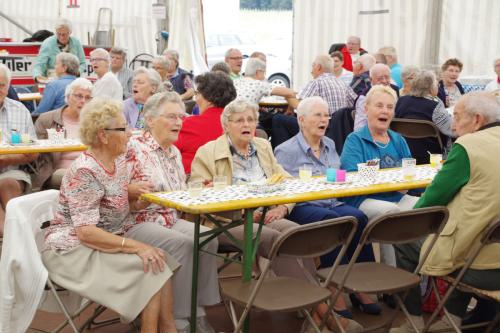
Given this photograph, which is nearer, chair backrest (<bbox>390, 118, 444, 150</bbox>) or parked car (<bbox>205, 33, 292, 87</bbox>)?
chair backrest (<bbox>390, 118, 444, 150</bbox>)

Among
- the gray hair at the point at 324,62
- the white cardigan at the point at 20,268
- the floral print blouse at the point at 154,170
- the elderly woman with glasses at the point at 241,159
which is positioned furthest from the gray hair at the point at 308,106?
the gray hair at the point at 324,62

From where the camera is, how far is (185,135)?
5199mm

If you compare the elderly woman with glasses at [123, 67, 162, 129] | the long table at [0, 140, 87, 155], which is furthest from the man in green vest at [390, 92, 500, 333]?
the elderly woman with glasses at [123, 67, 162, 129]

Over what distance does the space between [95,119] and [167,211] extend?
737 millimetres

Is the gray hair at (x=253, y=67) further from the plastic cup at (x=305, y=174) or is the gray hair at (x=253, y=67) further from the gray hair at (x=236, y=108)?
the plastic cup at (x=305, y=174)

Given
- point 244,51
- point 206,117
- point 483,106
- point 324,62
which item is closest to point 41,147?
point 206,117

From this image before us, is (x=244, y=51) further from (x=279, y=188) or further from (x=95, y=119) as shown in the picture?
(x=95, y=119)

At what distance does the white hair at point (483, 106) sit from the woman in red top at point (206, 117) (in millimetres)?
1893

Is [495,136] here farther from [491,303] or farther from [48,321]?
Result: [48,321]

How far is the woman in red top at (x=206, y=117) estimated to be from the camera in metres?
5.18

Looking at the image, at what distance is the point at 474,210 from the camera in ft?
11.9

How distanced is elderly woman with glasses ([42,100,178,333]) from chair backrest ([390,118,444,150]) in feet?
11.5

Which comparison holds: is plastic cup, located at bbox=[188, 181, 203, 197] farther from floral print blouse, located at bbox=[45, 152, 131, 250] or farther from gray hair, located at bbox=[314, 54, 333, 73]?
gray hair, located at bbox=[314, 54, 333, 73]

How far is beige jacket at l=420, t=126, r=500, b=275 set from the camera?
359 centimetres
